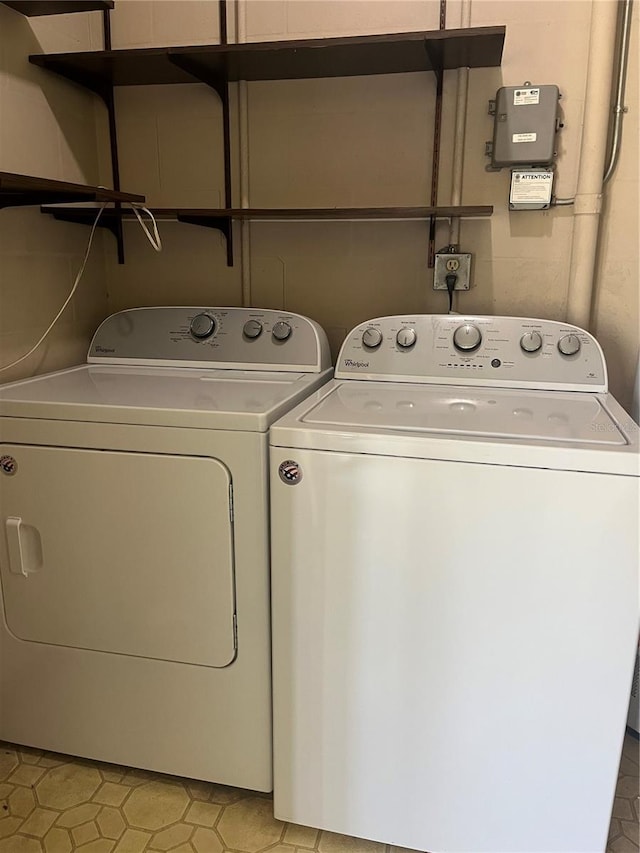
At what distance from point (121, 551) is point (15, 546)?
0.87 ft

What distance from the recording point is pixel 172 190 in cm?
198

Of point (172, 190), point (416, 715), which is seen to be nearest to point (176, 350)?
point (172, 190)

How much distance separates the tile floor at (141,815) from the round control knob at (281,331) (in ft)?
3.70

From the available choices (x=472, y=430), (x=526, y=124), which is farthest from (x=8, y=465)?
(x=526, y=124)

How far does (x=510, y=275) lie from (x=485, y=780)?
1265 millimetres

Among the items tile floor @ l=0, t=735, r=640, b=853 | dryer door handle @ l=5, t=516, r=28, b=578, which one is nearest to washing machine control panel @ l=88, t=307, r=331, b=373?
dryer door handle @ l=5, t=516, r=28, b=578

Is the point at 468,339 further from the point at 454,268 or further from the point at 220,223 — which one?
the point at 220,223

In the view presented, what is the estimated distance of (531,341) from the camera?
1.60 m

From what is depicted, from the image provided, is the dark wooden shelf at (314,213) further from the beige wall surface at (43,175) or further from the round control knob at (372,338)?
the round control knob at (372,338)

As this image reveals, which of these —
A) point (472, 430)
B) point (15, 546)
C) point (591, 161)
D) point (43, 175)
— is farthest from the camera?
point (43, 175)

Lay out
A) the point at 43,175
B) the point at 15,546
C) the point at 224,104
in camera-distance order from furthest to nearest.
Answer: the point at 224,104 < the point at 43,175 < the point at 15,546

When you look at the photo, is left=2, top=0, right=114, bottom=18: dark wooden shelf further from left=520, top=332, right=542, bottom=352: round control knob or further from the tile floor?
the tile floor

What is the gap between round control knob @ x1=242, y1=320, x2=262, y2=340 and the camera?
5.77 ft

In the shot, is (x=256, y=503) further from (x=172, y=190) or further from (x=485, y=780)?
(x=172, y=190)
